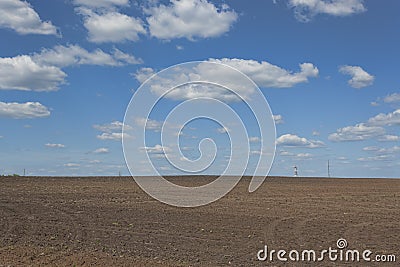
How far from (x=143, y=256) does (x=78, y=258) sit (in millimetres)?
1459

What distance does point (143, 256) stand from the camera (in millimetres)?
12273

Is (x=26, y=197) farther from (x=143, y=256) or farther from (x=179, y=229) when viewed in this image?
(x=143, y=256)

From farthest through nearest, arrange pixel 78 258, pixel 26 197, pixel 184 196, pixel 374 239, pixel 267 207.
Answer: pixel 184 196 → pixel 26 197 → pixel 267 207 → pixel 374 239 → pixel 78 258

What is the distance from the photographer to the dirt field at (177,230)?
12.2 metres

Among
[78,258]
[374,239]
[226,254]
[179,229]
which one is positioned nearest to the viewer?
[78,258]

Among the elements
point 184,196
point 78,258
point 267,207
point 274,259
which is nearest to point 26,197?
point 184,196

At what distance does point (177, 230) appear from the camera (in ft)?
52.7

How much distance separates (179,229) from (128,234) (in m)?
1.79

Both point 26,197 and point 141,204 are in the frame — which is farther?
point 26,197
